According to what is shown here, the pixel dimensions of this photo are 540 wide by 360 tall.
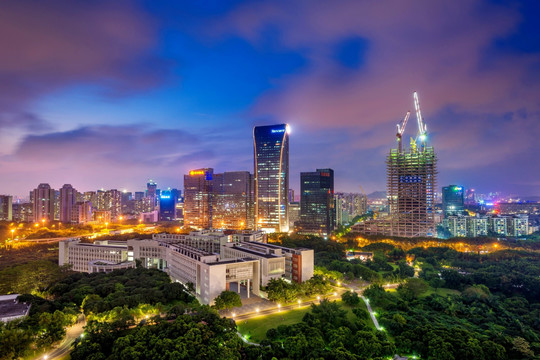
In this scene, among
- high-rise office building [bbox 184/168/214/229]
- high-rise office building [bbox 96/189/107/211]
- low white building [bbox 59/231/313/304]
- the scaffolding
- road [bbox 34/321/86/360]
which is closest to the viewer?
road [bbox 34/321/86/360]

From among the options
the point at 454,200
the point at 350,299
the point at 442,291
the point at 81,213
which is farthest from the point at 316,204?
the point at 81,213

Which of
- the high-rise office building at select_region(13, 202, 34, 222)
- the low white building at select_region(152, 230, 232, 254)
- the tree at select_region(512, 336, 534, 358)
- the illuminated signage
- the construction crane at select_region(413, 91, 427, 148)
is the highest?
the construction crane at select_region(413, 91, 427, 148)

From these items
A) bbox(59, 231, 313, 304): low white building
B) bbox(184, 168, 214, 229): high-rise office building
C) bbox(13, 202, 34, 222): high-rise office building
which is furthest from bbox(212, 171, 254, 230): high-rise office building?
bbox(13, 202, 34, 222): high-rise office building

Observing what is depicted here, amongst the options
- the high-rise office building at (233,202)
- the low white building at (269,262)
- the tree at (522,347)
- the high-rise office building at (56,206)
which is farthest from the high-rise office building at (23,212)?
the tree at (522,347)

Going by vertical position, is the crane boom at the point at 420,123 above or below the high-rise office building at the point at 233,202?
above

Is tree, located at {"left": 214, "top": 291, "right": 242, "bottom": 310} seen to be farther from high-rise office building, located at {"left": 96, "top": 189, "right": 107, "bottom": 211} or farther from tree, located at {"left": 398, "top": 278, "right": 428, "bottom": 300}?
high-rise office building, located at {"left": 96, "top": 189, "right": 107, "bottom": 211}

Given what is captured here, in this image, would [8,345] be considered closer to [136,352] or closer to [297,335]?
[136,352]

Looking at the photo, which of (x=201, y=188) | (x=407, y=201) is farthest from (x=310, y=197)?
(x=201, y=188)

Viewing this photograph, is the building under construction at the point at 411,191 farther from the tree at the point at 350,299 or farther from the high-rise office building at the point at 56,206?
the high-rise office building at the point at 56,206
